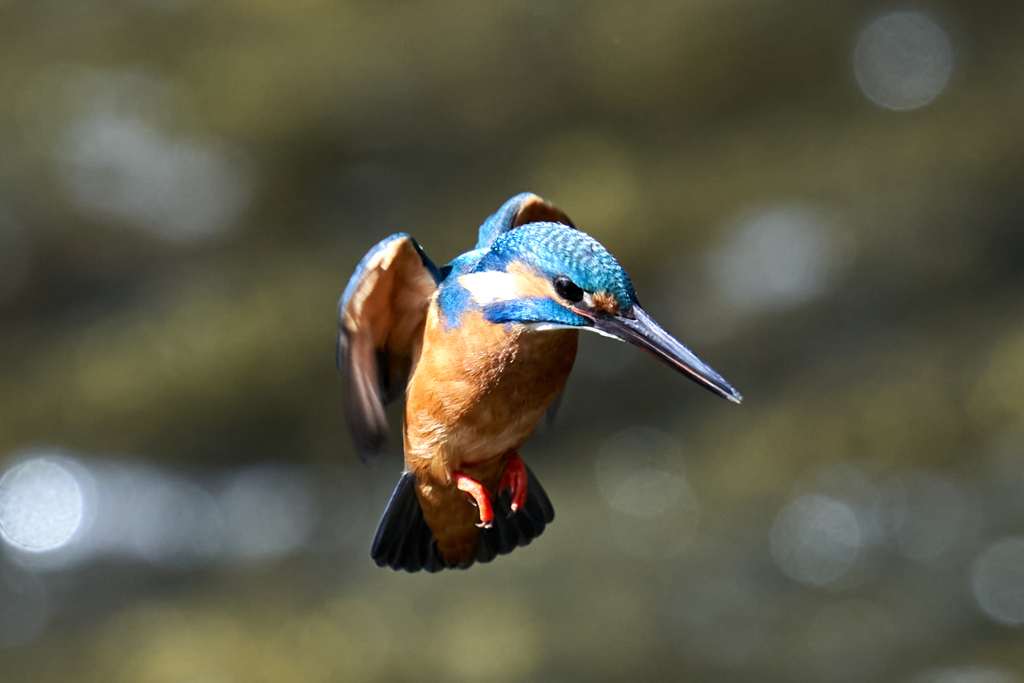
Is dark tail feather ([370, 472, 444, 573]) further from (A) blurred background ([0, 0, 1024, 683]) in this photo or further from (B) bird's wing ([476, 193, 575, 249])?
(A) blurred background ([0, 0, 1024, 683])

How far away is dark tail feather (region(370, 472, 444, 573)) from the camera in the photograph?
1.91 m

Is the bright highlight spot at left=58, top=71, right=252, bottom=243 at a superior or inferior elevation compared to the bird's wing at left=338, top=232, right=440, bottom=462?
superior

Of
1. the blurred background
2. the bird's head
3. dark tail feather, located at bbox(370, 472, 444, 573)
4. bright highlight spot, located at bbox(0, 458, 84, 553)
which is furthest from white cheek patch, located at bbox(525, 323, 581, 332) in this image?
bright highlight spot, located at bbox(0, 458, 84, 553)

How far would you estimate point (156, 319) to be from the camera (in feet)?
17.0

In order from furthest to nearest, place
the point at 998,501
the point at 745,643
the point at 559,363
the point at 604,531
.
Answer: the point at 604,531 → the point at 998,501 → the point at 745,643 → the point at 559,363

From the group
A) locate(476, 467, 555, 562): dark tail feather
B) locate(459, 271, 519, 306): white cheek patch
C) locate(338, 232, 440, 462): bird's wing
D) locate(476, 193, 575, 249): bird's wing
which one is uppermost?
locate(476, 193, 575, 249): bird's wing

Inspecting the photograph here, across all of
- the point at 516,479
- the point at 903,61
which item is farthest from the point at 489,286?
the point at 903,61

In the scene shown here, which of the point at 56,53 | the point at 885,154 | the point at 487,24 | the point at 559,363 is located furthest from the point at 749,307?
the point at 56,53

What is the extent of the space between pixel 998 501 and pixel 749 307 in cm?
138

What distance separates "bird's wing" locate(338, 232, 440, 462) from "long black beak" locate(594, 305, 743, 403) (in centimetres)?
39

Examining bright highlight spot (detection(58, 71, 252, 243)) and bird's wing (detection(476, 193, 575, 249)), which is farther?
bright highlight spot (detection(58, 71, 252, 243))

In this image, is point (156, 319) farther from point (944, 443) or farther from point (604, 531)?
point (944, 443)

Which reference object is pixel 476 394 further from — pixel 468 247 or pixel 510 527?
pixel 468 247

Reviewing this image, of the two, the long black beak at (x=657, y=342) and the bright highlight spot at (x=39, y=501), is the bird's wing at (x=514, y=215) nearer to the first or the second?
the long black beak at (x=657, y=342)
